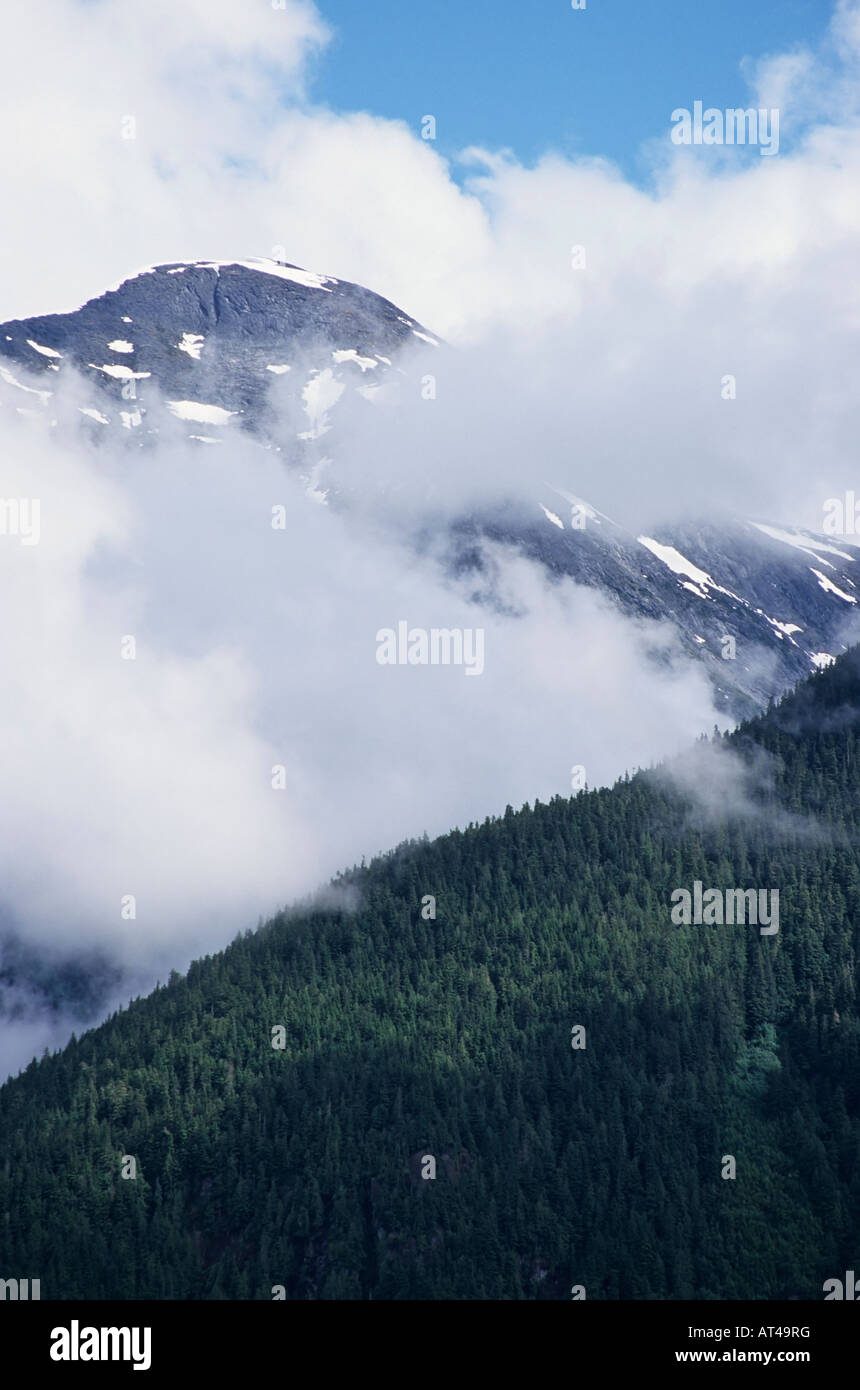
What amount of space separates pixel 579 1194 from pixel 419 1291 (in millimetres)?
26064

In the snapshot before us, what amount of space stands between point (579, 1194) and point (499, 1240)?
1341cm

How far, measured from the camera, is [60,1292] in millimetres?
191500
